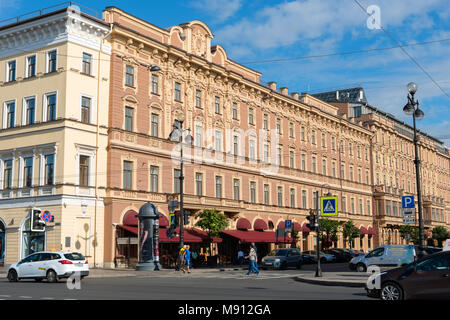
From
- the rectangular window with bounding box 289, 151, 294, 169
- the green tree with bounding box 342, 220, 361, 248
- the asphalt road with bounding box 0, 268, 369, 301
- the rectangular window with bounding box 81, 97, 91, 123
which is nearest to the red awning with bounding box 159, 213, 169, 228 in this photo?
the rectangular window with bounding box 81, 97, 91, 123

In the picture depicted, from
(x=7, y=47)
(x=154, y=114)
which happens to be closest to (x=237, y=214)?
(x=154, y=114)

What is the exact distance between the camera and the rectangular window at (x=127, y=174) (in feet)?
135

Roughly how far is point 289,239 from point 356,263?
18636 mm

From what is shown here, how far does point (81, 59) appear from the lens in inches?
1547

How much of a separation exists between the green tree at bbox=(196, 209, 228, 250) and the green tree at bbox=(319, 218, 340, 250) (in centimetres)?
1966

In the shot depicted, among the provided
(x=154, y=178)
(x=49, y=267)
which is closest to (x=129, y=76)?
(x=154, y=178)

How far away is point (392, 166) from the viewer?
8550cm

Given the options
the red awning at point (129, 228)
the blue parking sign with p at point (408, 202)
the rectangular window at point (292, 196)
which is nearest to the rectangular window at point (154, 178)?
the red awning at point (129, 228)

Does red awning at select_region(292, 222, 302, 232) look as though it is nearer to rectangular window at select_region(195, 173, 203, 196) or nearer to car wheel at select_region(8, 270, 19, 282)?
rectangular window at select_region(195, 173, 203, 196)

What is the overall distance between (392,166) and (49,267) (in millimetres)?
68405

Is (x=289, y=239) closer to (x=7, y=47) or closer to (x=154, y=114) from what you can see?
(x=154, y=114)

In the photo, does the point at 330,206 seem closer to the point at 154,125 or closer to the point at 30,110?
the point at 154,125

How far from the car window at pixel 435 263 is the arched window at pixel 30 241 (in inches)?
1138

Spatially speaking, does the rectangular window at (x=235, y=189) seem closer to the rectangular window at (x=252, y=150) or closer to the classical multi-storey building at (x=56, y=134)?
the rectangular window at (x=252, y=150)
